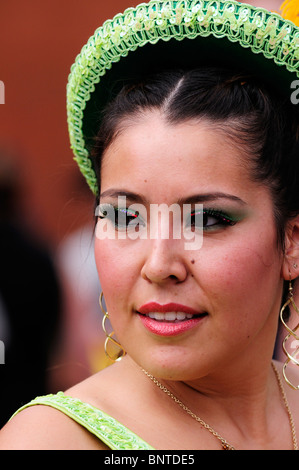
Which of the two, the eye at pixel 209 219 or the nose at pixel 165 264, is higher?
the eye at pixel 209 219

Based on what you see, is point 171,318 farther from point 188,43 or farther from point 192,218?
point 188,43

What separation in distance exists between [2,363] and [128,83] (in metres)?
1.82

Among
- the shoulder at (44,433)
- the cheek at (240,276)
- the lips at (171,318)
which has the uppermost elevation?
the cheek at (240,276)

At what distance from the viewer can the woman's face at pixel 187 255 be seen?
5.93 ft

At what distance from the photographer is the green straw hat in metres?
1.97

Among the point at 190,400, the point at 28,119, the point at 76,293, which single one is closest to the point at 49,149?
the point at 28,119

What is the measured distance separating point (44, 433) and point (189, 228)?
26.7 inches

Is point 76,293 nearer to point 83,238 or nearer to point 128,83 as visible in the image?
point 83,238

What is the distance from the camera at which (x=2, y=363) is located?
3.39 m

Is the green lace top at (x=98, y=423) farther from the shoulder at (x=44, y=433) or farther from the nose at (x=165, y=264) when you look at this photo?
the nose at (x=165, y=264)

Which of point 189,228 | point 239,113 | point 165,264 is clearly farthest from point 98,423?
point 239,113

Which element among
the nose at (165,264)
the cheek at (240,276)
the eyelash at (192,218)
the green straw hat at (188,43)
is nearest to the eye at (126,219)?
the eyelash at (192,218)

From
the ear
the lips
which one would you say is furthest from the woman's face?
the ear

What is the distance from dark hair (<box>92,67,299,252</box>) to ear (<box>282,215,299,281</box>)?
4 cm
